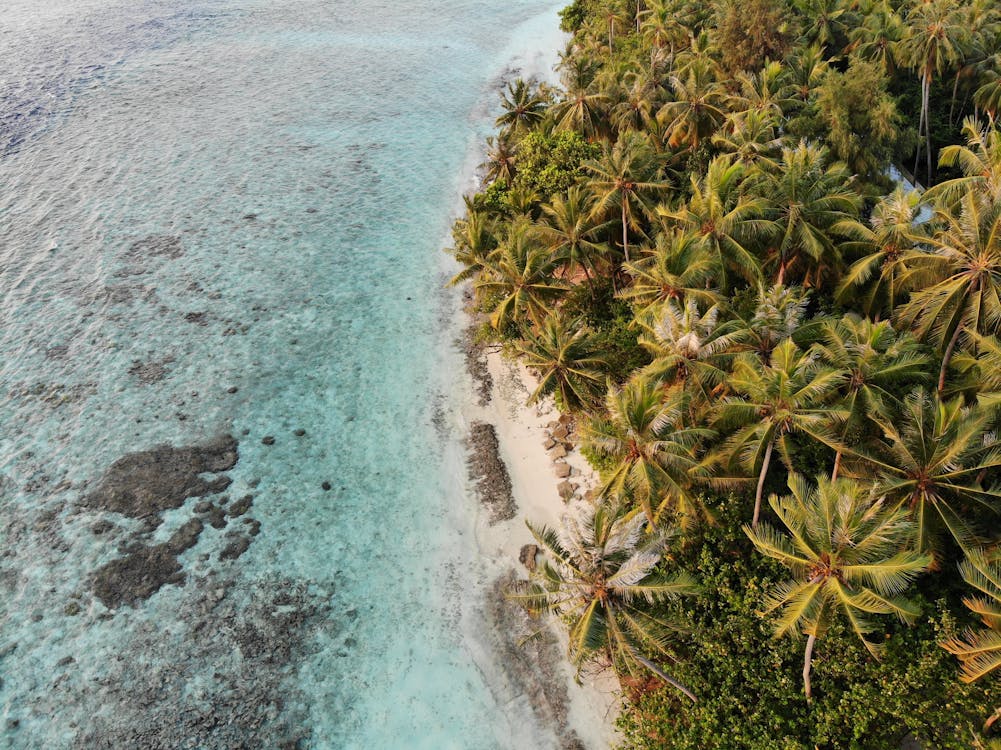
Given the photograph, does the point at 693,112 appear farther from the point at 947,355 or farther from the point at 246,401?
the point at 246,401

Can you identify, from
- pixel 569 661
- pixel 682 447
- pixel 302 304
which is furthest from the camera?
pixel 302 304

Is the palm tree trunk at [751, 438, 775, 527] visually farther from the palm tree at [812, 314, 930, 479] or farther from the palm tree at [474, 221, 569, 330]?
the palm tree at [474, 221, 569, 330]

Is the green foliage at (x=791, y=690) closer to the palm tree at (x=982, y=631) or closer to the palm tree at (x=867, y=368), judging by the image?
the palm tree at (x=982, y=631)

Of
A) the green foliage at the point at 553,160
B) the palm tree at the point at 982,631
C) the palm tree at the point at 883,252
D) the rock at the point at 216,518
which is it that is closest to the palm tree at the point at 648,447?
the palm tree at the point at 982,631

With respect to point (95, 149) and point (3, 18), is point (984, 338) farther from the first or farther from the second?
point (3, 18)

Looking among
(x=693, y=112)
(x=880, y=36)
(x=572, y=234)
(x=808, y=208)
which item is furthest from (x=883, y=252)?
(x=880, y=36)

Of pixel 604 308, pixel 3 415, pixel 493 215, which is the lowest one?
pixel 3 415

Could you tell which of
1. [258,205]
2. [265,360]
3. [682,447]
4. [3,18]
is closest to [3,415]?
[265,360]
